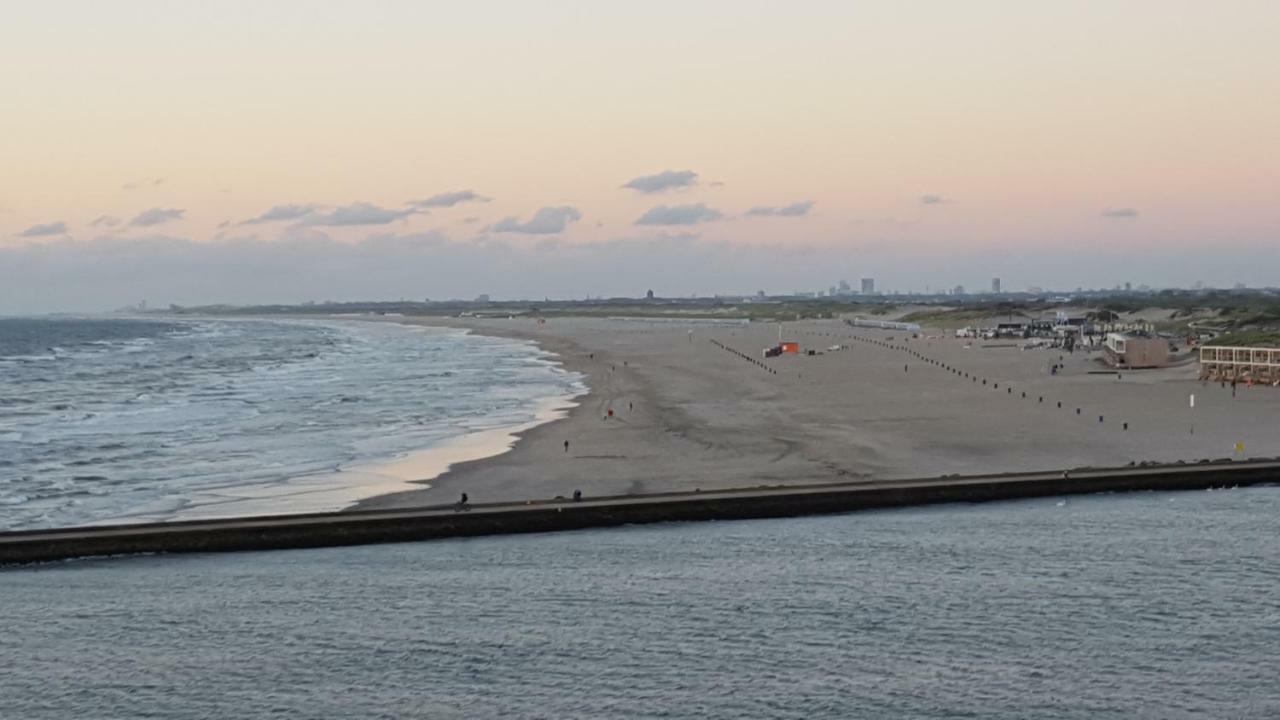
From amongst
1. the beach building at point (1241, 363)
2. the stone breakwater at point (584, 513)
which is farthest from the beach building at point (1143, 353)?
the stone breakwater at point (584, 513)

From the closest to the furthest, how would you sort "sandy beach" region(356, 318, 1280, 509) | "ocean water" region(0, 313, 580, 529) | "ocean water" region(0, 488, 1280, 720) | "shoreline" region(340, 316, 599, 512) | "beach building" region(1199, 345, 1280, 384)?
"ocean water" region(0, 488, 1280, 720) < "shoreline" region(340, 316, 599, 512) < "ocean water" region(0, 313, 580, 529) < "sandy beach" region(356, 318, 1280, 509) < "beach building" region(1199, 345, 1280, 384)

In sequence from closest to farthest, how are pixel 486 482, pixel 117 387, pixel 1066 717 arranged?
pixel 1066 717 → pixel 486 482 → pixel 117 387

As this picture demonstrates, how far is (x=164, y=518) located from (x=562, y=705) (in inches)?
885

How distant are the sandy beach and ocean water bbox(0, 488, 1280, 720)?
8.82 metres

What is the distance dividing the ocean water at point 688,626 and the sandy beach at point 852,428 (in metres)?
8.82

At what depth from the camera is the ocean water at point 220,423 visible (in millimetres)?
48219

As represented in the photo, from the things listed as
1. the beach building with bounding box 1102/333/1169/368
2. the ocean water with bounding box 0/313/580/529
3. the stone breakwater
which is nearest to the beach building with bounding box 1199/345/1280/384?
the beach building with bounding box 1102/333/1169/368

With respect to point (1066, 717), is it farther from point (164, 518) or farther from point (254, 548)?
point (164, 518)

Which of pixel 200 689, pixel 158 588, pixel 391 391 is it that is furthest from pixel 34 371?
pixel 200 689

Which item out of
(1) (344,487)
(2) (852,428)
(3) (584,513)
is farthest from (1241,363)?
(1) (344,487)

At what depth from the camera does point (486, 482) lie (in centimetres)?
4975

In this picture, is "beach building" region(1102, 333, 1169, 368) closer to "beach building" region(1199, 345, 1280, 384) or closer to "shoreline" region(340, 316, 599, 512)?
"beach building" region(1199, 345, 1280, 384)

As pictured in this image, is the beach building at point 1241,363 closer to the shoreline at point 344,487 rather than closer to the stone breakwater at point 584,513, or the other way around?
the stone breakwater at point 584,513

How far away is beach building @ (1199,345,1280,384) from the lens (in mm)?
82125
